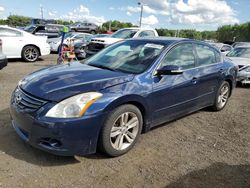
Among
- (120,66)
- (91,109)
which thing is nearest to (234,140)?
(120,66)

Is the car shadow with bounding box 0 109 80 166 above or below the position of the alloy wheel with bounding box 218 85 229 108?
below

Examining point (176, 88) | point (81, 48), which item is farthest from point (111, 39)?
point (176, 88)

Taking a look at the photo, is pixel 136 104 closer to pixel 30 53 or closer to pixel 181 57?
pixel 181 57

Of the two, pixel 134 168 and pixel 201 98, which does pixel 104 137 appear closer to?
pixel 134 168

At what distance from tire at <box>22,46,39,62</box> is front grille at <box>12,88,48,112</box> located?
28.2ft

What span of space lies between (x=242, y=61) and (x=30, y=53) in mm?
8499

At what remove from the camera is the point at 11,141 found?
3.86 m

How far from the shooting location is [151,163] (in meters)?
3.58

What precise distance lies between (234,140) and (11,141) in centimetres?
346

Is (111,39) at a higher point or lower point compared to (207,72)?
higher

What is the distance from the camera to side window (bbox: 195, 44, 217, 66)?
510 cm

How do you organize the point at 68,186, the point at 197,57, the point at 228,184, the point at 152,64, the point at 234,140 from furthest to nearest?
1. the point at 197,57
2. the point at 234,140
3. the point at 152,64
4. the point at 228,184
5. the point at 68,186

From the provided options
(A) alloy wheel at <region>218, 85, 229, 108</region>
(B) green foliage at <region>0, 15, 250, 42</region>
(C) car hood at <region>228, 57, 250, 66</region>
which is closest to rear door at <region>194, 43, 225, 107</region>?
(A) alloy wheel at <region>218, 85, 229, 108</region>

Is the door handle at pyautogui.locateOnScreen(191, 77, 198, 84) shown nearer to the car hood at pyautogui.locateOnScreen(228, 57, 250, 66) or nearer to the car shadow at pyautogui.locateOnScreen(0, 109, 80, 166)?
the car shadow at pyautogui.locateOnScreen(0, 109, 80, 166)
